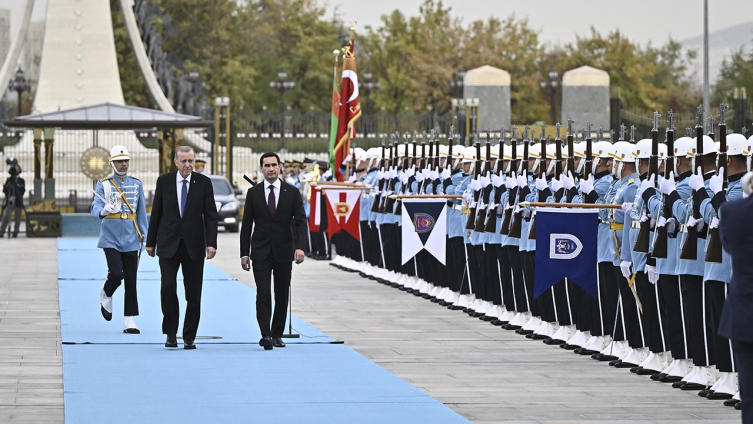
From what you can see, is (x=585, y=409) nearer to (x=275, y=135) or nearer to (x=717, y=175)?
(x=717, y=175)

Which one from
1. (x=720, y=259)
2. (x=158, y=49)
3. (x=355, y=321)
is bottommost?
(x=355, y=321)

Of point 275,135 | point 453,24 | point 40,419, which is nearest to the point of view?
point 40,419

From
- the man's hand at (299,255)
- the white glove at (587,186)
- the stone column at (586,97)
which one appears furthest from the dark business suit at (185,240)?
the stone column at (586,97)

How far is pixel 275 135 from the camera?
161 feet

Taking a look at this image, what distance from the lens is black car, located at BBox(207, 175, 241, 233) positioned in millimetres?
37969

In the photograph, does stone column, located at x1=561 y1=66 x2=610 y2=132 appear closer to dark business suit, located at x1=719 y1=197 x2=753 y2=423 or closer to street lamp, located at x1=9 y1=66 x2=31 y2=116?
street lamp, located at x1=9 y1=66 x2=31 y2=116

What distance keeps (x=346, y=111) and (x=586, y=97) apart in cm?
2438

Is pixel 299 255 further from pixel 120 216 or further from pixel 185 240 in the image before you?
pixel 120 216

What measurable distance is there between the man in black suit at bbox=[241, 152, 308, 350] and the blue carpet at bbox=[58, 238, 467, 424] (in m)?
0.48

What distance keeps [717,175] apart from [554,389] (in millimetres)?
2018

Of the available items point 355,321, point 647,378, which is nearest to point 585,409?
point 647,378

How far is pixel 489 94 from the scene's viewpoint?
164 ft

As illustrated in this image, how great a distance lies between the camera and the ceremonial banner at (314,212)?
2566 centimetres

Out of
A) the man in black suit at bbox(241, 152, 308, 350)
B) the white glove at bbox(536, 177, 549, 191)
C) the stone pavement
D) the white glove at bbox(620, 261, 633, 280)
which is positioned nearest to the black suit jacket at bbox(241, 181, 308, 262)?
the man in black suit at bbox(241, 152, 308, 350)
